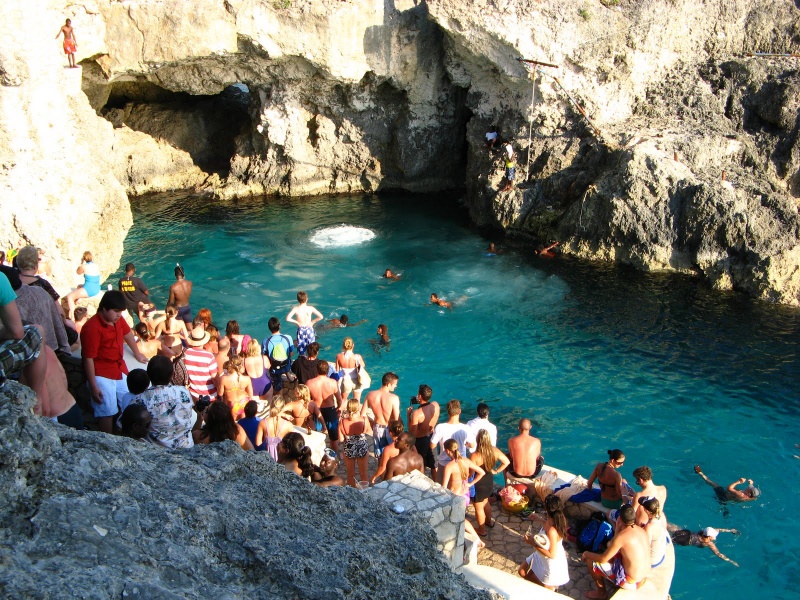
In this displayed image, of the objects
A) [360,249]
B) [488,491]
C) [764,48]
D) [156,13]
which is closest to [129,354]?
[488,491]

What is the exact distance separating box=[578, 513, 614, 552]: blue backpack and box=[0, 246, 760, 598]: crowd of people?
0.49 feet

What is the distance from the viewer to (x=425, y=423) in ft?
29.0

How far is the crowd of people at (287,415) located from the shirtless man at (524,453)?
0.05ft

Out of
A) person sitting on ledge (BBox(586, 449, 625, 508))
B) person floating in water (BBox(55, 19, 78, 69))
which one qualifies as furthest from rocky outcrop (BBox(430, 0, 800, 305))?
person sitting on ledge (BBox(586, 449, 625, 508))

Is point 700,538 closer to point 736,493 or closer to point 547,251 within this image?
point 736,493

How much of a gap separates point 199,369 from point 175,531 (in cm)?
644

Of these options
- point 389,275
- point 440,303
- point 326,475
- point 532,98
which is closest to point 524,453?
point 326,475

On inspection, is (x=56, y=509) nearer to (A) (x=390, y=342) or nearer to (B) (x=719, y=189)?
(A) (x=390, y=342)

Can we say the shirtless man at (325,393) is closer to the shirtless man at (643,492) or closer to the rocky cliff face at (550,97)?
the shirtless man at (643,492)

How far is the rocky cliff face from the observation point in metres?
17.9

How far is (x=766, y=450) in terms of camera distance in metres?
11.4

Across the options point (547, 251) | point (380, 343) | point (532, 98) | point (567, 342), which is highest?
point (532, 98)

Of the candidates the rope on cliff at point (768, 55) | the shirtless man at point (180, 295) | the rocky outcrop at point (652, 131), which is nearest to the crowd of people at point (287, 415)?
the shirtless man at point (180, 295)

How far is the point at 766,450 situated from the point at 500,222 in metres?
11.6
